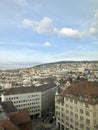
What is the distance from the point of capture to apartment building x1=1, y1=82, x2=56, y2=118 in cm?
10256

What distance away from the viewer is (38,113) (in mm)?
108000

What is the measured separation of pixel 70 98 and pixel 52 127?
16.6 m

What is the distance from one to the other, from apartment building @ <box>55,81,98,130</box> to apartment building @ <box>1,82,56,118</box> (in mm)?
24297

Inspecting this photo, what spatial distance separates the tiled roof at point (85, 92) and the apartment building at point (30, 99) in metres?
31.8

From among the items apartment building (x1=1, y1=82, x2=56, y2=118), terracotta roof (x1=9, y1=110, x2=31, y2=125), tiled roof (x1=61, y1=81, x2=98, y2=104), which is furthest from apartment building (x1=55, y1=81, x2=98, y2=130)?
apartment building (x1=1, y1=82, x2=56, y2=118)

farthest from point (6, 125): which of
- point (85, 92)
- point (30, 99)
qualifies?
point (30, 99)

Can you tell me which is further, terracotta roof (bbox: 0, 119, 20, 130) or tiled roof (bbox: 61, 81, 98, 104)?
tiled roof (bbox: 61, 81, 98, 104)

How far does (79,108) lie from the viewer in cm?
7188

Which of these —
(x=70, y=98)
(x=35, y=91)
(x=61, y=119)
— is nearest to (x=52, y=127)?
(x=61, y=119)

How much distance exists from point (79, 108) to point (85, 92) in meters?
5.67

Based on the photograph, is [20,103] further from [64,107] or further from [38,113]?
[64,107]

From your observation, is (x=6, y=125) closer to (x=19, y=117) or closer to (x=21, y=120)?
(x=21, y=120)

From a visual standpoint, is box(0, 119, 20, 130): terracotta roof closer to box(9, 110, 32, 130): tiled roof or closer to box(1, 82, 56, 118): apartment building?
box(9, 110, 32, 130): tiled roof

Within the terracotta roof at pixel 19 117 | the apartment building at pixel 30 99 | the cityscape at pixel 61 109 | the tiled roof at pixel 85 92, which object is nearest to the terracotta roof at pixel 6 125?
the cityscape at pixel 61 109
